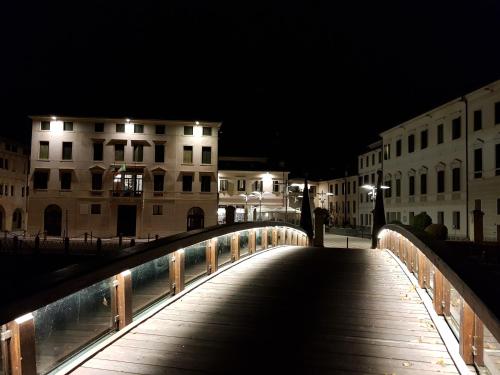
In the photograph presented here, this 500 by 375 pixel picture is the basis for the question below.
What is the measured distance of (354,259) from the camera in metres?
14.1

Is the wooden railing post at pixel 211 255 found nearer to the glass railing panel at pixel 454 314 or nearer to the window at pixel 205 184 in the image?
the glass railing panel at pixel 454 314

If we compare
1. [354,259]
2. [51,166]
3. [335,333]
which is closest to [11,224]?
[51,166]

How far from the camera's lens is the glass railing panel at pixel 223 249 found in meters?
11.1

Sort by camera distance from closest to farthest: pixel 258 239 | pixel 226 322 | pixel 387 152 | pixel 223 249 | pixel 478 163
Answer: pixel 226 322 < pixel 223 249 < pixel 258 239 < pixel 478 163 < pixel 387 152

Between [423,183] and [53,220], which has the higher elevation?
[423,183]

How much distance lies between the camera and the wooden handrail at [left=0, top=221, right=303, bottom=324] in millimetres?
4023

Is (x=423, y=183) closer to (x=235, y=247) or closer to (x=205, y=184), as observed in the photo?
(x=205, y=184)

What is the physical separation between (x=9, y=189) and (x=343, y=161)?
57.6m

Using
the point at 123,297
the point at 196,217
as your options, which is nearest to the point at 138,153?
the point at 196,217

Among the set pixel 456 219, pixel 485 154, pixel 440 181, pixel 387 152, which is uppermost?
pixel 387 152

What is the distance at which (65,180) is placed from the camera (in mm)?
45281

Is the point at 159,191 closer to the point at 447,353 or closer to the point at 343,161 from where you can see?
the point at 447,353

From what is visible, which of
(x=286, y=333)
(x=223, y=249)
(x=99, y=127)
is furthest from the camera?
(x=99, y=127)

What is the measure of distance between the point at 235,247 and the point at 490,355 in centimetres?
760
